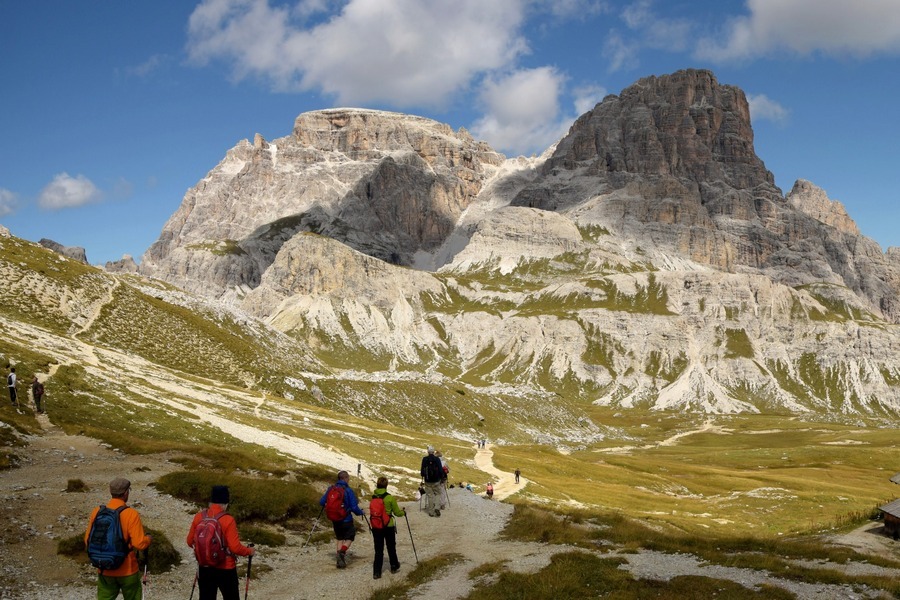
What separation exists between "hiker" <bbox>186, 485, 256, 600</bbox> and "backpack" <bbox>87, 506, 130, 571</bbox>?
1986 mm

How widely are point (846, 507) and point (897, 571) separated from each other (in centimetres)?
6975

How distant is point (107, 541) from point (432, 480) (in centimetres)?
2444

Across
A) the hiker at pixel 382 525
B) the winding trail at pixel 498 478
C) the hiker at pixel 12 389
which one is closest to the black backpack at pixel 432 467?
the hiker at pixel 382 525

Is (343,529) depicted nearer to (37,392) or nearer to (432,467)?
(432,467)

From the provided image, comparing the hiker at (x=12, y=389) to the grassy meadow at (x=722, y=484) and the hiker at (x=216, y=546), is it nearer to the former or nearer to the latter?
the hiker at (x=216, y=546)

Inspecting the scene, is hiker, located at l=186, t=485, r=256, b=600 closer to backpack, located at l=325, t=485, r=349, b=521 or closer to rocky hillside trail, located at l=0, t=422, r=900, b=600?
rocky hillside trail, located at l=0, t=422, r=900, b=600

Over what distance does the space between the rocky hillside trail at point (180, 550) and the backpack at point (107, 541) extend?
19.4 ft

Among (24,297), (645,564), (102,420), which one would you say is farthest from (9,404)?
(24,297)

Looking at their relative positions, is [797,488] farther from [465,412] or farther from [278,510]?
[278,510]

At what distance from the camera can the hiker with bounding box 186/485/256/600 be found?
16109mm

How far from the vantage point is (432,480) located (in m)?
36.8

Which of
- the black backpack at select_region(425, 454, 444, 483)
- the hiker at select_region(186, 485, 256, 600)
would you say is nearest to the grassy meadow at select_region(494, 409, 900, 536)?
the black backpack at select_region(425, 454, 444, 483)

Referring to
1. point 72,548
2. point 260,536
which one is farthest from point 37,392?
point 72,548

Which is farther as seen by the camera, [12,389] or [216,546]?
[12,389]
